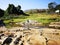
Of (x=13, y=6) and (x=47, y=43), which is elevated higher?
(x=13, y=6)

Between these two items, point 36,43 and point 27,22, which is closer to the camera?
point 36,43

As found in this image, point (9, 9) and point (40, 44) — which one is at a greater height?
point (9, 9)

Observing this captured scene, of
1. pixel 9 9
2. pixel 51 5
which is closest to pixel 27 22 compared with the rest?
pixel 9 9

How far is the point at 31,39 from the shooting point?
18.0 meters

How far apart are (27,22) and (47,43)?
751 inches

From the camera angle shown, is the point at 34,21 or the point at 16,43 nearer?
the point at 16,43

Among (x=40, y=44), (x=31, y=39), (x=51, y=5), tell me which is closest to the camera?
(x=40, y=44)

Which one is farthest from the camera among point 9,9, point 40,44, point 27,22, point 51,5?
point 51,5

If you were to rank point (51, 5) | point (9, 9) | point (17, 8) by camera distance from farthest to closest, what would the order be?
point (51, 5) < point (17, 8) < point (9, 9)

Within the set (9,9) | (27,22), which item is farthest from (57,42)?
(9,9)

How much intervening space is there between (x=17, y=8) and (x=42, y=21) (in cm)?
2118

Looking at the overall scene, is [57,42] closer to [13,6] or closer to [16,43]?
[16,43]

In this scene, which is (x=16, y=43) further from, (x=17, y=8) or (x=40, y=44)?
(x=17, y=8)

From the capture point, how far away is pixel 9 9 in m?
50.7
